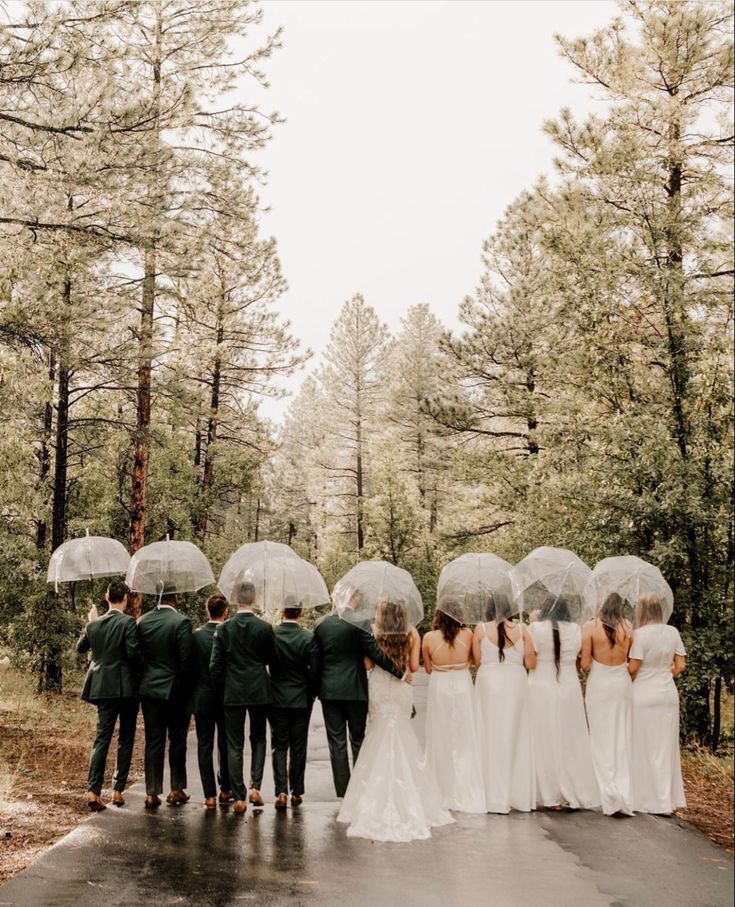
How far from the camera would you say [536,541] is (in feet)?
50.6

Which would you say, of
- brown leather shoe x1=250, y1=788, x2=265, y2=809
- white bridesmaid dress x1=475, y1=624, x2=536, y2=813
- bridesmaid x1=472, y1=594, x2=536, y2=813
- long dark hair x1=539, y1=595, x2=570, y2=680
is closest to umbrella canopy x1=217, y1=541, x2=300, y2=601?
brown leather shoe x1=250, y1=788, x2=265, y2=809

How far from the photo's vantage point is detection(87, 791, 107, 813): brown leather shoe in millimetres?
7645

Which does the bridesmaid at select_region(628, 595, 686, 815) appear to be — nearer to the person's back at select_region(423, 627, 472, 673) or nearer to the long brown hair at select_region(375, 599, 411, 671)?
the person's back at select_region(423, 627, 472, 673)

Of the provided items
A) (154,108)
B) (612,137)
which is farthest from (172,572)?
(612,137)

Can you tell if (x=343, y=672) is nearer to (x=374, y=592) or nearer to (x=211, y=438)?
(x=374, y=592)

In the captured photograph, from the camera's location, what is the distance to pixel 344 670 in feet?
25.9

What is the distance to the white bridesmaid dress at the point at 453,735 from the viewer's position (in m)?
8.18

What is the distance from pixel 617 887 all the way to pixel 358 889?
190 centimetres

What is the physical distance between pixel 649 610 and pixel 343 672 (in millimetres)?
3161

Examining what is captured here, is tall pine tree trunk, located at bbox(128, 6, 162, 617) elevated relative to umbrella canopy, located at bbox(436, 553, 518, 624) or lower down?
elevated

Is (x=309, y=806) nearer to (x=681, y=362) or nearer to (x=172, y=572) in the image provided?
(x=172, y=572)

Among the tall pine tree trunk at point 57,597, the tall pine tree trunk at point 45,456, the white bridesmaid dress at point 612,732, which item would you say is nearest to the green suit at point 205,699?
the white bridesmaid dress at point 612,732

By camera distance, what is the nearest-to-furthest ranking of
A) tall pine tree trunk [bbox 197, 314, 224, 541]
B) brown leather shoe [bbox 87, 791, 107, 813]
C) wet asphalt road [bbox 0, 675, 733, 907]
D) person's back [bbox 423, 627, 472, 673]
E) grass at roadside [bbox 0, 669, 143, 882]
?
wet asphalt road [bbox 0, 675, 733, 907], grass at roadside [bbox 0, 669, 143, 882], brown leather shoe [bbox 87, 791, 107, 813], person's back [bbox 423, 627, 472, 673], tall pine tree trunk [bbox 197, 314, 224, 541]

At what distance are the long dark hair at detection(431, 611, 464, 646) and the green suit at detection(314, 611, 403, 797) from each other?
2.11 feet
